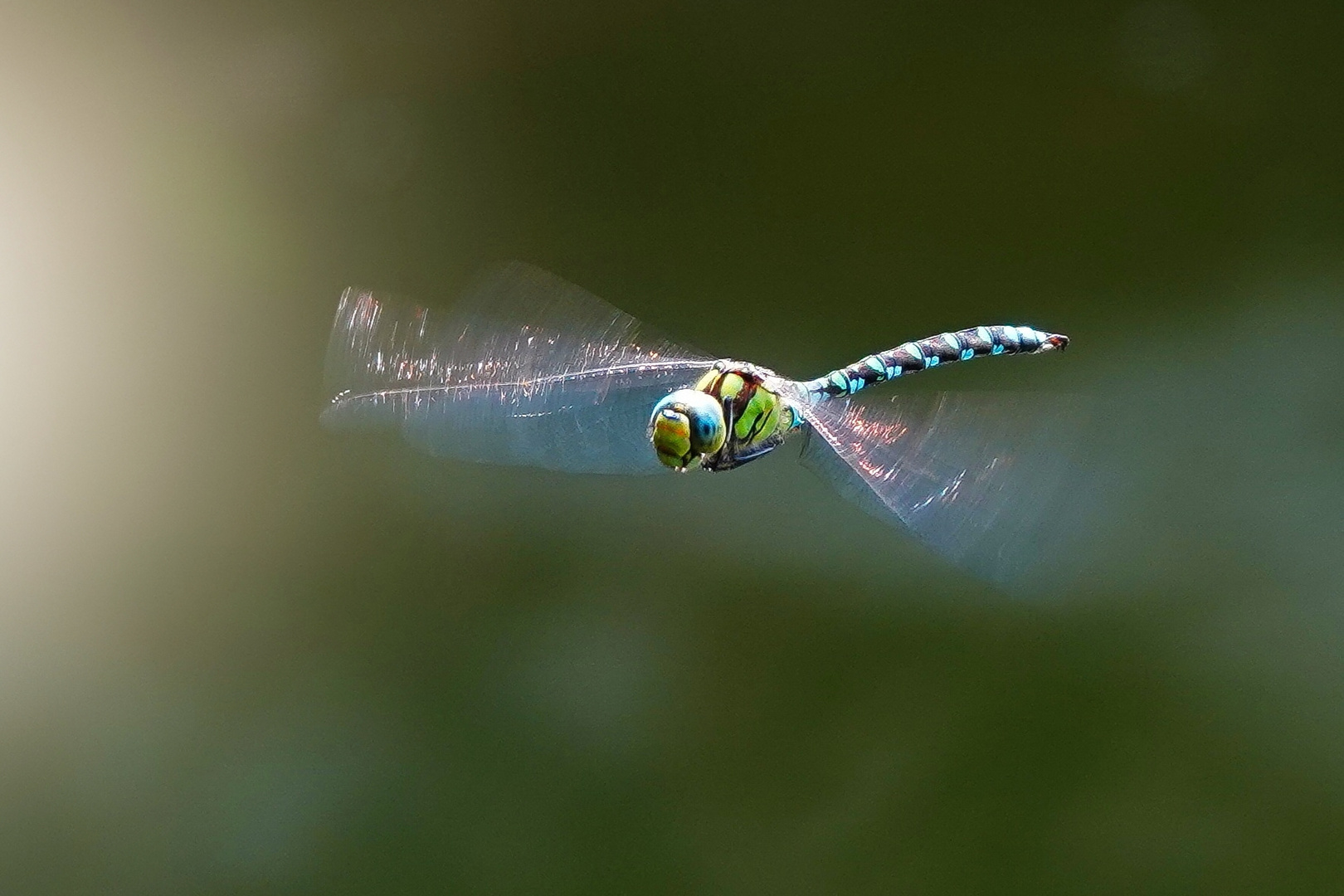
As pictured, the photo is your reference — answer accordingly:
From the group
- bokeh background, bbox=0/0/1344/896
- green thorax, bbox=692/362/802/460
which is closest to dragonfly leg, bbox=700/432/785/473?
green thorax, bbox=692/362/802/460

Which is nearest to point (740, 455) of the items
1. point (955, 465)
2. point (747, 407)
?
point (747, 407)

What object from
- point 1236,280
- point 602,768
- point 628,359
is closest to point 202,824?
point 602,768

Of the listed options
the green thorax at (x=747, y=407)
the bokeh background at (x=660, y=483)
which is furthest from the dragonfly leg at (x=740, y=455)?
the bokeh background at (x=660, y=483)

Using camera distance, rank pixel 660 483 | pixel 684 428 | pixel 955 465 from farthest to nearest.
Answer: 1. pixel 660 483
2. pixel 955 465
3. pixel 684 428

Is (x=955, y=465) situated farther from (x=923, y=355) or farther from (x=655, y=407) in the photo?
(x=655, y=407)

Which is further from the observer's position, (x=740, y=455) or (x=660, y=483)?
(x=660, y=483)
